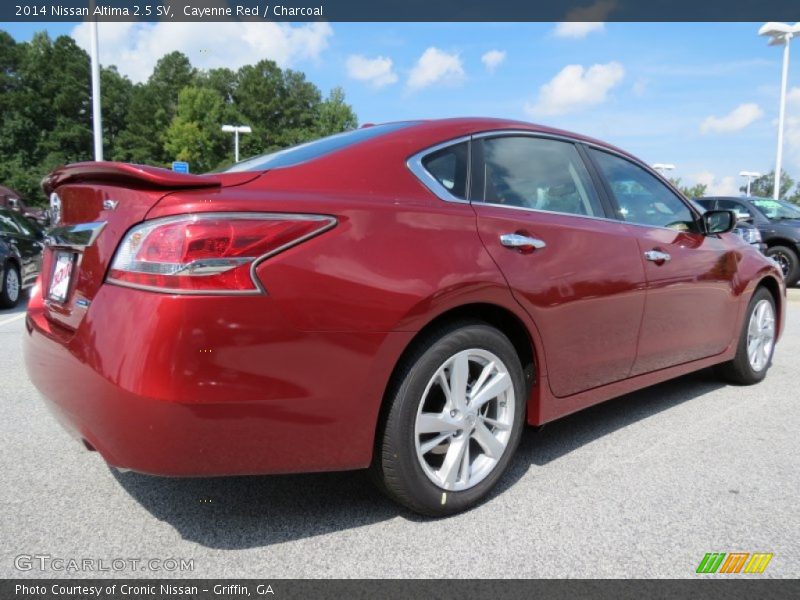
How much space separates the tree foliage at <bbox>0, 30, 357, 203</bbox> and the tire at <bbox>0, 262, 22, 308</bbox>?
146 ft

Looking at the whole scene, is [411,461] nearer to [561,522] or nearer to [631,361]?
[561,522]

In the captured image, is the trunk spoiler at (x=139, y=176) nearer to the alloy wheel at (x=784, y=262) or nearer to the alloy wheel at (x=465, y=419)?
the alloy wheel at (x=465, y=419)

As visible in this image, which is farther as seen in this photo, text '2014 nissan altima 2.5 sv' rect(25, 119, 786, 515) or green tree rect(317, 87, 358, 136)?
green tree rect(317, 87, 358, 136)

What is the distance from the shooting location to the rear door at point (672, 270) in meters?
3.27

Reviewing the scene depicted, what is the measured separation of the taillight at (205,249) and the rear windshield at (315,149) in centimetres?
47

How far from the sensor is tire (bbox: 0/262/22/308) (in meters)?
8.38

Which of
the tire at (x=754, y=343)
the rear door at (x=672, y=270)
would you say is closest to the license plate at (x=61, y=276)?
the rear door at (x=672, y=270)

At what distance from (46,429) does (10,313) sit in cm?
596

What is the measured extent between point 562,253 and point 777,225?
10708 millimetres

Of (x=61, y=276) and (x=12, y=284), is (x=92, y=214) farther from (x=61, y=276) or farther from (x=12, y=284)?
(x=12, y=284)

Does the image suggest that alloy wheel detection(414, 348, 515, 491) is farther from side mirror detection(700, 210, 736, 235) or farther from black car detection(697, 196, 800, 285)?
black car detection(697, 196, 800, 285)

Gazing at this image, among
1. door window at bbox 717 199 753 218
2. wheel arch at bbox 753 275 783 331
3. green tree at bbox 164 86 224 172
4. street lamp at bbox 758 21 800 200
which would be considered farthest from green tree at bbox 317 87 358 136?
wheel arch at bbox 753 275 783 331

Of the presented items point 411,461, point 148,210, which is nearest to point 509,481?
point 411,461

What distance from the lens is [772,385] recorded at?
4.50m
